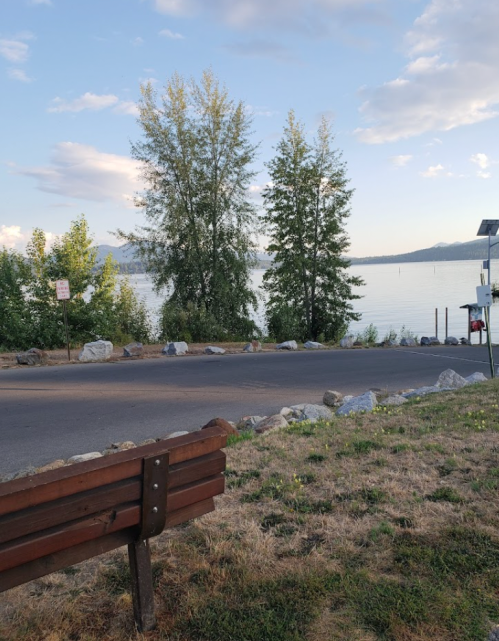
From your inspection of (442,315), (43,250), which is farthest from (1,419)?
(442,315)

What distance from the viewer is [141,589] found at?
114 inches

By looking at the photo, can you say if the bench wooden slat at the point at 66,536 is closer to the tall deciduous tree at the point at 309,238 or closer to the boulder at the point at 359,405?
the boulder at the point at 359,405

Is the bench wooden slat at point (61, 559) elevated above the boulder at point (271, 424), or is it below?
above

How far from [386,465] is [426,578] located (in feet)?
6.55

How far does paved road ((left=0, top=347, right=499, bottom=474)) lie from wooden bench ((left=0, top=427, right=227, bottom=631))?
4.09 meters

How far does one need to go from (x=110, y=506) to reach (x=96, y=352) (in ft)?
44.7

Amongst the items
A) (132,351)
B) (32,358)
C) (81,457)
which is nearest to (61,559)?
(81,457)

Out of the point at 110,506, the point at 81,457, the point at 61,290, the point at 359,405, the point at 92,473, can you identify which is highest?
the point at 61,290

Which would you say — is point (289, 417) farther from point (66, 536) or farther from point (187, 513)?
point (66, 536)

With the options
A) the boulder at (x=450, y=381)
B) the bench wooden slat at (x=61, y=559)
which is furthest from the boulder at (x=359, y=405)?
the bench wooden slat at (x=61, y=559)

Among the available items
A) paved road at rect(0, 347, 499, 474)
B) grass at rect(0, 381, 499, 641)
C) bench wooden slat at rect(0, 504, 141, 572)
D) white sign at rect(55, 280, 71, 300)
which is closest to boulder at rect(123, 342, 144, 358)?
paved road at rect(0, 347, 499, 474)

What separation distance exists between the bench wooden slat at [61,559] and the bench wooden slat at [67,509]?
22 cm

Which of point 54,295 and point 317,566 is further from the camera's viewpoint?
point 54,295

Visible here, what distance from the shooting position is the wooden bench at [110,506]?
93.2 inches
